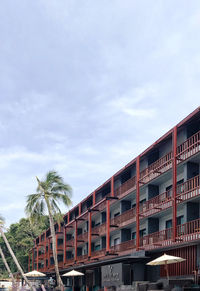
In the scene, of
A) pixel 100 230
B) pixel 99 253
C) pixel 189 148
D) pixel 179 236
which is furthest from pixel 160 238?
pixel 100 230

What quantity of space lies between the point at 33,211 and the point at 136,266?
17379 mm

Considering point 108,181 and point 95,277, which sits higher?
point 108,181

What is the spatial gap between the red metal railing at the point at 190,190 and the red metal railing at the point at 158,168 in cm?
262

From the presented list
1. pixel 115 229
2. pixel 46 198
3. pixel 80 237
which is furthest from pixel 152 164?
pixel 80 237

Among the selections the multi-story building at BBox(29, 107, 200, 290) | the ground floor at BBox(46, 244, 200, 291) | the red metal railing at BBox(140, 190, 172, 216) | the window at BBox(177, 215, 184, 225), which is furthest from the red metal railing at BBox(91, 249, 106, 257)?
the window at BBox(177, 215, 184, 225)

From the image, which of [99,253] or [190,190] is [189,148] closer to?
[190,190]

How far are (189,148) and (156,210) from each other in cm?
752

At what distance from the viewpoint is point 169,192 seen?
36031 mm

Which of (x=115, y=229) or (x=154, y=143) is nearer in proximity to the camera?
(x=154, y=143)

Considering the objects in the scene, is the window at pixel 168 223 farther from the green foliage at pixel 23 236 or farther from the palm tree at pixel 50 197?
the green foliage at pixel 23 236

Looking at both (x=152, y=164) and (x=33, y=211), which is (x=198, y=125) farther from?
(x=33, y=211)

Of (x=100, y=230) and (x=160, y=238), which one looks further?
(x=100, y=230)

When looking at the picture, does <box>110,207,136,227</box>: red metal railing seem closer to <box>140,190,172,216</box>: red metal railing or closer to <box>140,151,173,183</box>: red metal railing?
<box>140,190,172,216</box>: red metal railing

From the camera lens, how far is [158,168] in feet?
118
